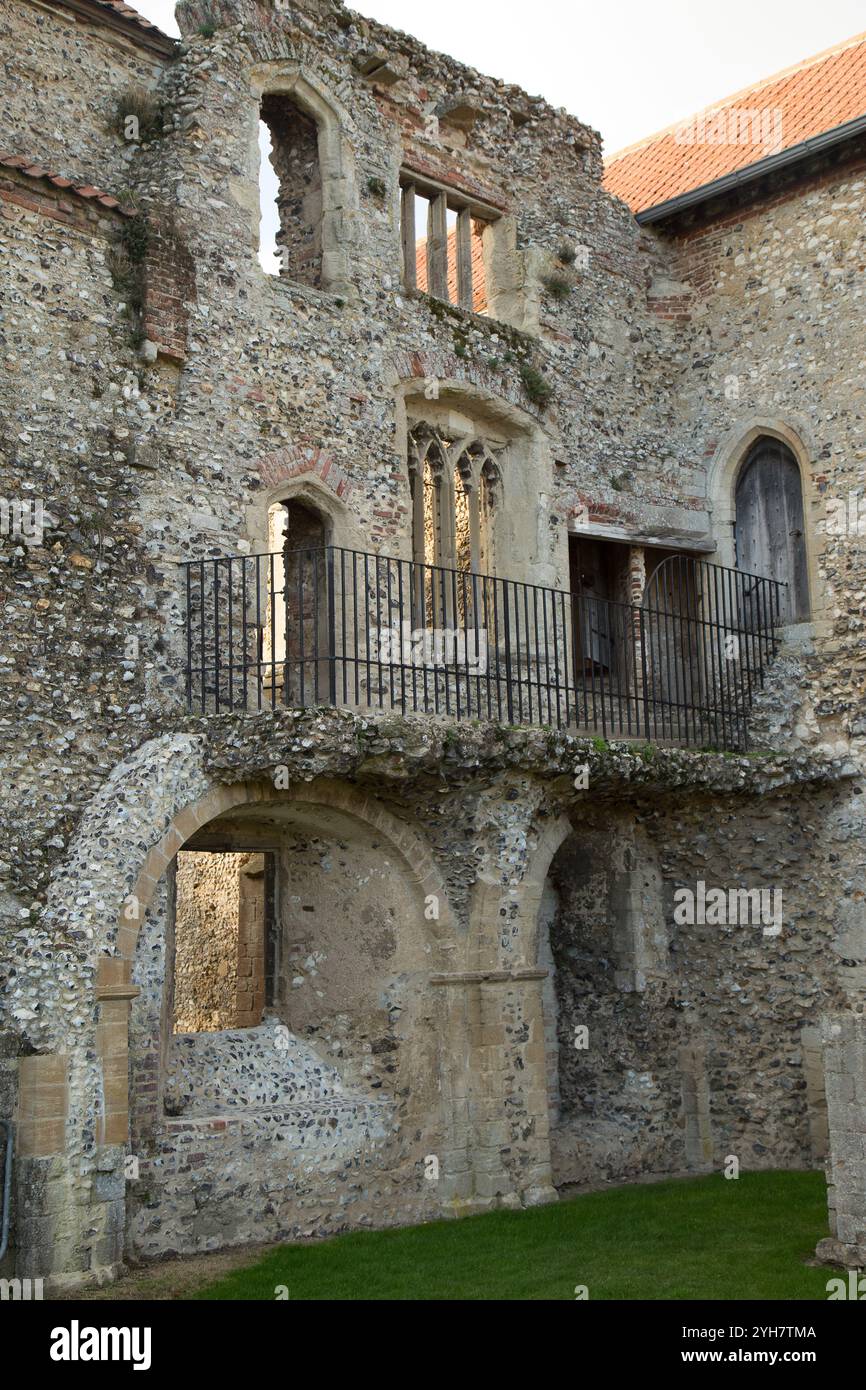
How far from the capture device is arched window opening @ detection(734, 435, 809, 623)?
15016mm

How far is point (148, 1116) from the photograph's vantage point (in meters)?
10.5

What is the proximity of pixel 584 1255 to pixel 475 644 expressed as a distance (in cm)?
557

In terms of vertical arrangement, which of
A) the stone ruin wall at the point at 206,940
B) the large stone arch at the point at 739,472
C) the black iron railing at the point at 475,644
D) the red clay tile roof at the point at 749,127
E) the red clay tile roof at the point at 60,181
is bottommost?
the stone ruin wall at the point at 206,940

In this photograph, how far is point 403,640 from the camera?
12.8 m

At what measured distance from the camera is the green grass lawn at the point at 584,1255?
920cm

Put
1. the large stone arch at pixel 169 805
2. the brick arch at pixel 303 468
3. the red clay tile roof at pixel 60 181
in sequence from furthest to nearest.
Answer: the brick arch at pixel 303 468, the red clay tile roof at pixel 60 181, the large stone arch at pixel 169 805

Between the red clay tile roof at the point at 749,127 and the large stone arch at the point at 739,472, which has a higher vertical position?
the red clay tile roof at the point at 749,127

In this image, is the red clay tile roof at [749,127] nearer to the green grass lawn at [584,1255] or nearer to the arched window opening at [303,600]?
the arched window opening at [303,600]

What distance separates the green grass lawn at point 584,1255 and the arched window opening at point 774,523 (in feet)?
19.1

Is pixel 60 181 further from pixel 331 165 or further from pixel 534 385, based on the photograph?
pixel 534 385

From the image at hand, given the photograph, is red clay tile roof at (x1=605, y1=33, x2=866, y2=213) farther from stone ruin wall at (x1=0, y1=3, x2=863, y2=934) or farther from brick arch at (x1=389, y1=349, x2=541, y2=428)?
brick arch at (x1=389, y1=349, x2=541, y2=428)

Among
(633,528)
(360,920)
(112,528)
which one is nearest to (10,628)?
(112,528)

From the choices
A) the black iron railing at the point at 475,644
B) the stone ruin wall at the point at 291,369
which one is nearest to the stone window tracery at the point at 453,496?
the black iron railing at the point at 475,644

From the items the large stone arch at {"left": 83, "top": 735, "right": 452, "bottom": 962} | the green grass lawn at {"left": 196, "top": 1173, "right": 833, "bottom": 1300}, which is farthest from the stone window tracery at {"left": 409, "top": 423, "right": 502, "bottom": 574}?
the green grass lawn at {"left": 196, "top": 1173, "right": 833, "bottom": 1300}
